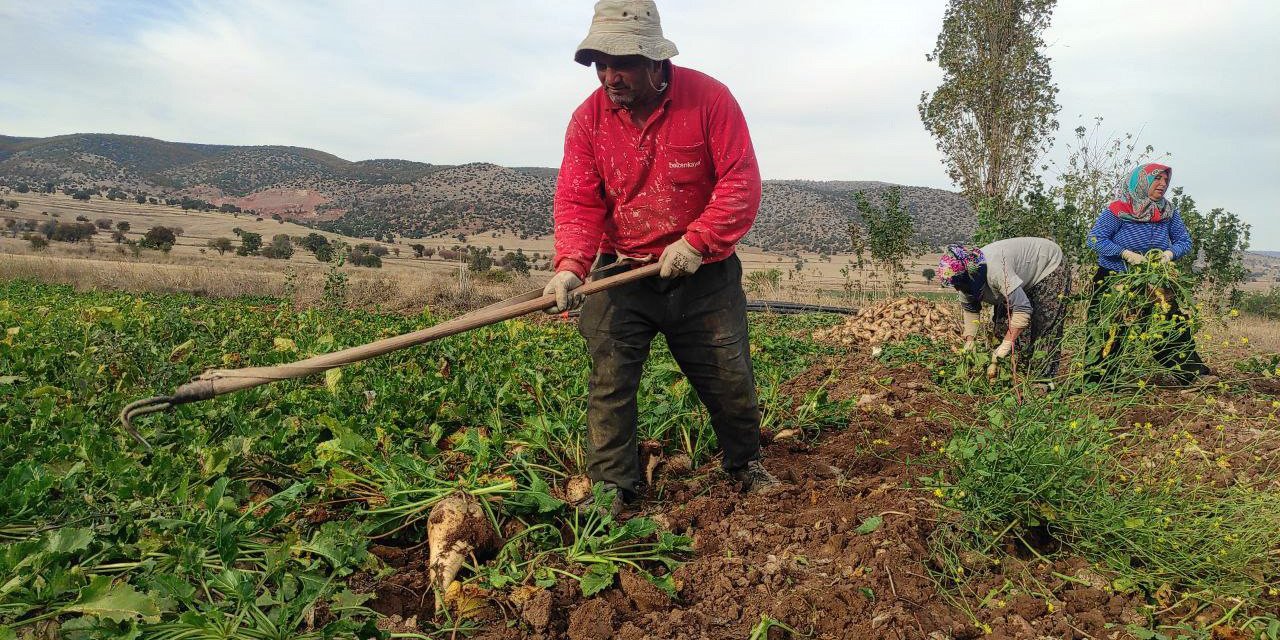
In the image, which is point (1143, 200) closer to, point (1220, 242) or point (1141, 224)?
point (1141, 224)

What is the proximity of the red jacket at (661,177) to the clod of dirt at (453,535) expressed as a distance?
1.01 metres

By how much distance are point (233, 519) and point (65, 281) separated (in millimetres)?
19641

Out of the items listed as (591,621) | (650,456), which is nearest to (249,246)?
(650,456)

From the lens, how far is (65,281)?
696 inches

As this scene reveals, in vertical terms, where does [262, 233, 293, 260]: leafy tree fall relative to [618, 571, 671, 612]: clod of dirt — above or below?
below

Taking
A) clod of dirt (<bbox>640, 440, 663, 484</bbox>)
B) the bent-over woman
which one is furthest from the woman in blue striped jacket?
clod of dirt (<bbox>640, 440, 663, 484</bbox>)

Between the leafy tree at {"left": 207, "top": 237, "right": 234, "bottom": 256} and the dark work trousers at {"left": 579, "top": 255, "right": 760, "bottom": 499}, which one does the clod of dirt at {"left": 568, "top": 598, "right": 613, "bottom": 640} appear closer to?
the dark work trousers at {"left": 579, "top": 255, "right": 760, "bottom": 499}

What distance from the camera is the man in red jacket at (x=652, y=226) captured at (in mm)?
2854

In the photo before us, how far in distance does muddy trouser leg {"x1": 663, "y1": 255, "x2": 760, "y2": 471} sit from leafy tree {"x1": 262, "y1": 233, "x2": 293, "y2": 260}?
42584 mm

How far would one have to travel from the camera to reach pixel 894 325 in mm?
10141

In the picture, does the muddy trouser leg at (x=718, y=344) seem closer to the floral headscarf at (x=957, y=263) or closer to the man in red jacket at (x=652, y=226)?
the man in red jacket at (x=652, y=226)

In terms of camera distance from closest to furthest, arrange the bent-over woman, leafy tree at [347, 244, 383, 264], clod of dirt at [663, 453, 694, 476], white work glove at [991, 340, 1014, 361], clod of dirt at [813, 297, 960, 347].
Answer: clod of dirt at [663, 453, 694, 476], white work glove at [991, 340, 1014, 361], the bent-over woman, clod of dirt at [813, 297, 960, 347], leafy tree at [347, 244, 383, 264]

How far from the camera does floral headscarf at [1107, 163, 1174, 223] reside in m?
5.44

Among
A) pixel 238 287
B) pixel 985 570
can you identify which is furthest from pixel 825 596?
pixel 238 287
